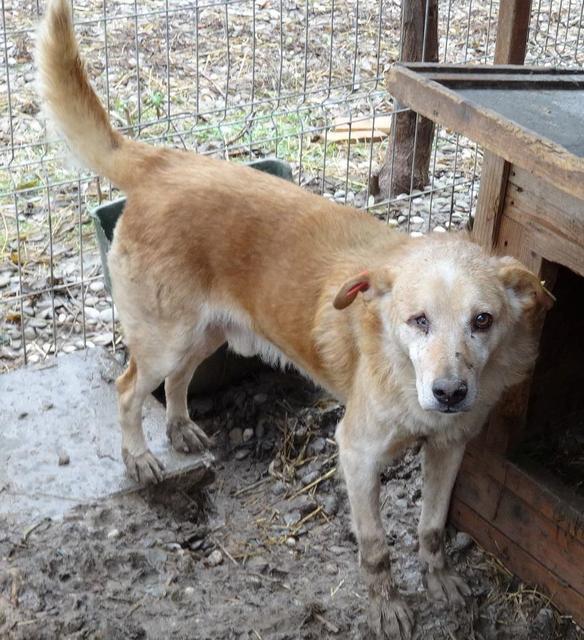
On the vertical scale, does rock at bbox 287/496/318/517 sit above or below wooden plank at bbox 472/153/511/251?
below

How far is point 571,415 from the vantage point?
417 centimetres

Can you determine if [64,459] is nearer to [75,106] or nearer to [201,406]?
[201,406]

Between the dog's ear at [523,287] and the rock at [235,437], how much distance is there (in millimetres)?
1886

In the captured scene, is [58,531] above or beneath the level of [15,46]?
beneath

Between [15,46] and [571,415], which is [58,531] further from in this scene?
[15,46]

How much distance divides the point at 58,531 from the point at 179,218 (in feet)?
4.19

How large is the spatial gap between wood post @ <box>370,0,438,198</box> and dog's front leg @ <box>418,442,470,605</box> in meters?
2.37

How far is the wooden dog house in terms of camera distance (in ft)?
9.59

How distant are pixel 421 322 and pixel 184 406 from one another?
5.57 ft

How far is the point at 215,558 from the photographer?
13.2ft

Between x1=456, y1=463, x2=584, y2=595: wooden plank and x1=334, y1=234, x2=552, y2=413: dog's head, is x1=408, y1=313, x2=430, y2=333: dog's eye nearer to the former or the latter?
x1=334, y1=234, x2=552, y2=413: dog's head

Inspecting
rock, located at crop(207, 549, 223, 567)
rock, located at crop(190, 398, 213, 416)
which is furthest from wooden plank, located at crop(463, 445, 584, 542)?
rock, located at crop(190, 398, 213, 416)

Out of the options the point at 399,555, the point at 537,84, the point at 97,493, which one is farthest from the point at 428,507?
the point at 537,84

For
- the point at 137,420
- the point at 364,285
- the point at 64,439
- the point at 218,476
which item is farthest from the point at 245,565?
the point at 364,285
